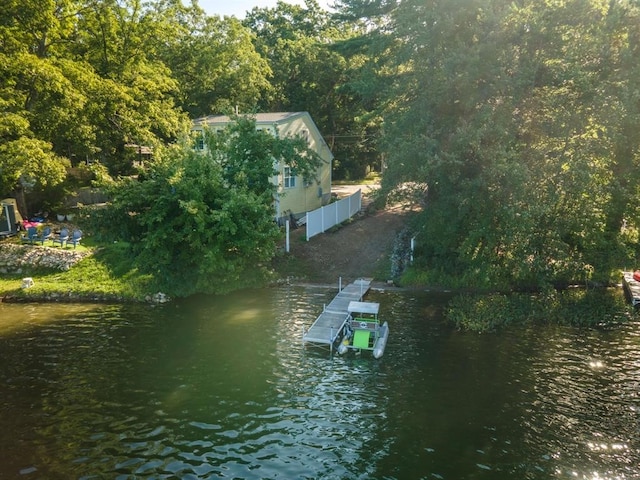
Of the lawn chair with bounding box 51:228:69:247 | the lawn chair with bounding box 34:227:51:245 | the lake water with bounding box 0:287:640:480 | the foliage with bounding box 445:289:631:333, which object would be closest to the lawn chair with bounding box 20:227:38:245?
the lawn chair with bounding box 34:227:51:245

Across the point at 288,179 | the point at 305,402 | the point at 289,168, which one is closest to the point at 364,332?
the point at 305,402

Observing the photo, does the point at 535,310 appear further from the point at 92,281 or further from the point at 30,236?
the point at 30,236

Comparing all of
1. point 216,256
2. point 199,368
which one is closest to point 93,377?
point 199,368

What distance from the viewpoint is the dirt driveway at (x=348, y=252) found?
2548cm

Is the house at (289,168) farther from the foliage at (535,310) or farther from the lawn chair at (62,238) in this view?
the foliage at (535,310)

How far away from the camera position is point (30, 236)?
87.7 ft

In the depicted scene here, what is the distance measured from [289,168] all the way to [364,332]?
1501 cm

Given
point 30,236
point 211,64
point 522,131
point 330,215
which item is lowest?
point 30,236

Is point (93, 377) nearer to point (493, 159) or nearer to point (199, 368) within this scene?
point (199, 368)

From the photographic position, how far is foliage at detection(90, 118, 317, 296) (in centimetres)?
2230

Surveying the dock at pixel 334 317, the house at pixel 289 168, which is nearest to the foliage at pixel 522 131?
the dock at pixel 334 317

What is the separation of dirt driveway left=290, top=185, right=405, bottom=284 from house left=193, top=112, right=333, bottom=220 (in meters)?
3.84

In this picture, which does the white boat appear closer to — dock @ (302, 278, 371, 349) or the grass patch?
dock @ (302, 278, 371, 349)

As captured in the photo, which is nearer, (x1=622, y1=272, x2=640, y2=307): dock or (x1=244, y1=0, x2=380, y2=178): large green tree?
(x1=622, y1=272, x2=640, y2=307): dock
